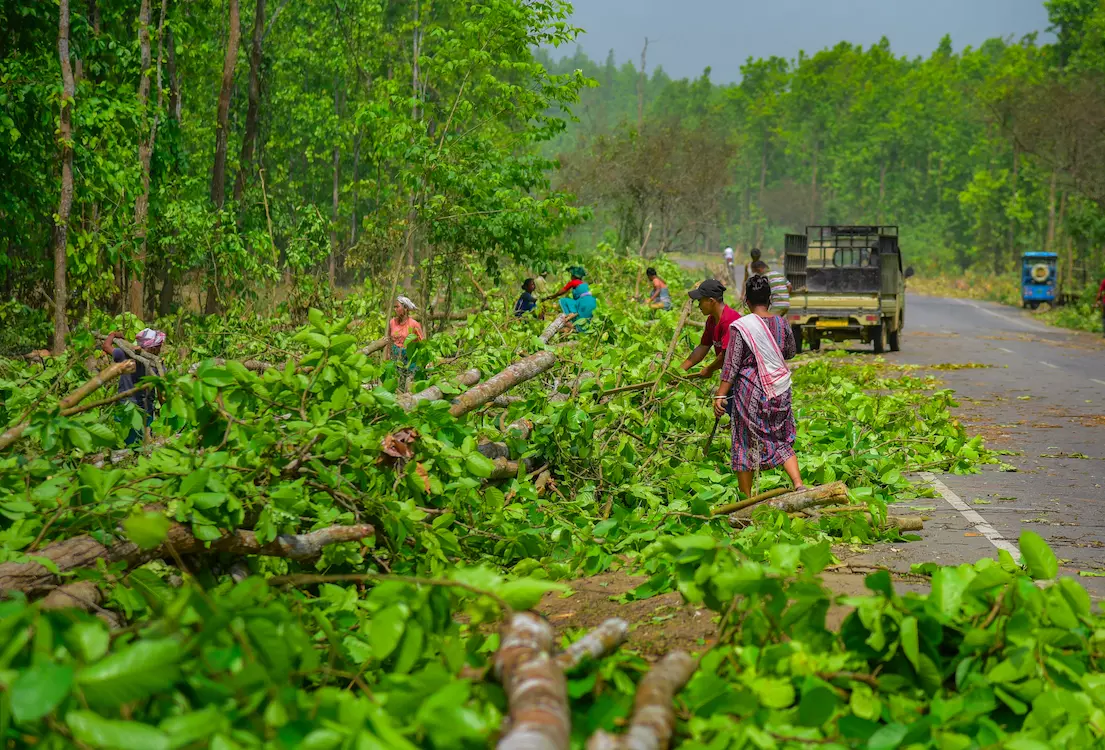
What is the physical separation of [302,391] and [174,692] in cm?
303

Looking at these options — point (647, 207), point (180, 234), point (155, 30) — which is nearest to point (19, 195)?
point (180, 234)

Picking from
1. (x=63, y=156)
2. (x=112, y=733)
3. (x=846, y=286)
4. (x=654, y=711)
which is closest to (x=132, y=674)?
(x=112, y=733)

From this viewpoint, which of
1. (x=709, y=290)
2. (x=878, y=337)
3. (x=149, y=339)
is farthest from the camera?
(x=878, y=337)

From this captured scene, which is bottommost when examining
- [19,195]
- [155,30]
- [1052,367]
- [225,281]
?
[1052,367]

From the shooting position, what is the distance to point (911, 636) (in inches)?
150

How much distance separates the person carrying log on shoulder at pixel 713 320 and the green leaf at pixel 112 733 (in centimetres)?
638

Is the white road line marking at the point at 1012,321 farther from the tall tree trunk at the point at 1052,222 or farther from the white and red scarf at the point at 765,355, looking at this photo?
the white and red scarf at the point at 765,355

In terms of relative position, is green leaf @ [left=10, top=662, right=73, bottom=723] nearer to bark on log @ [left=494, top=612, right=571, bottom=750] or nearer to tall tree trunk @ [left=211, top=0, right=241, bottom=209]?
bark on log @ [left=494, top=612, right=571, bottom=750]

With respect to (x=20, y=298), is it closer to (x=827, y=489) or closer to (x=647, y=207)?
(x=827, y=489)

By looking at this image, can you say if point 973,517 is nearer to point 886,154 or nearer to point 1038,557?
point 1038,557

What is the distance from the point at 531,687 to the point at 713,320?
607cm

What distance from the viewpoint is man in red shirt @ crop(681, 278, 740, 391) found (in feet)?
28.6

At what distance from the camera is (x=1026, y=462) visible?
10.7m

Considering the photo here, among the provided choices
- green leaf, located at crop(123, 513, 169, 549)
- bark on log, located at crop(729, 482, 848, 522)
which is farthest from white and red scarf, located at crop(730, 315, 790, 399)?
green leaf, located at crop(123, 513, 169, 549)
